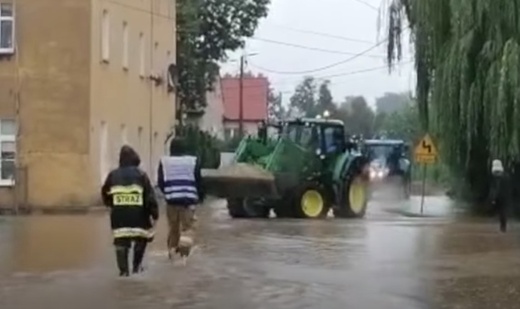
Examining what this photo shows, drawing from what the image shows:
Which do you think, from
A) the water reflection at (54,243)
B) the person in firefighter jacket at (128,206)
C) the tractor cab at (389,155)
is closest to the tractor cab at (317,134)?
the water reflection at (54,243)

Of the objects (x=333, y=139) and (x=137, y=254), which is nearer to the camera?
(x=137, y=254)

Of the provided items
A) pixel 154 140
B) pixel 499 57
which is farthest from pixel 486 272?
pixel 154 140

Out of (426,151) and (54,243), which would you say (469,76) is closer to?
(426,151)

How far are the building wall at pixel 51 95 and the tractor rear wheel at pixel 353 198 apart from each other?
9.58 meters

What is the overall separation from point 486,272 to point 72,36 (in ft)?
92.9

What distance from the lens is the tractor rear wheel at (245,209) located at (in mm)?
37469

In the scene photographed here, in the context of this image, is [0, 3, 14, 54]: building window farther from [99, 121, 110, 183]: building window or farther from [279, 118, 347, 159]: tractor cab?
[279, 118, 347, 159]: tractor cab

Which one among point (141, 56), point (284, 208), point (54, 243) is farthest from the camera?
point (141, 56)

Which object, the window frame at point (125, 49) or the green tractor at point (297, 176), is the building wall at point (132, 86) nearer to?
the window frame at point (125, 49)

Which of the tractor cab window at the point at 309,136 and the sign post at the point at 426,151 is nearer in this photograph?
the sign post at the point at 426,151

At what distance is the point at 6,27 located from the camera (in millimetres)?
44469

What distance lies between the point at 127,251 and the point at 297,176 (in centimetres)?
2127

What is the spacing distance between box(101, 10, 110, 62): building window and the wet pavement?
16510mm

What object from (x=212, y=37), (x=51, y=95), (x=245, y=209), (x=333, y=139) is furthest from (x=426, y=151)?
(x=212, y=37)
